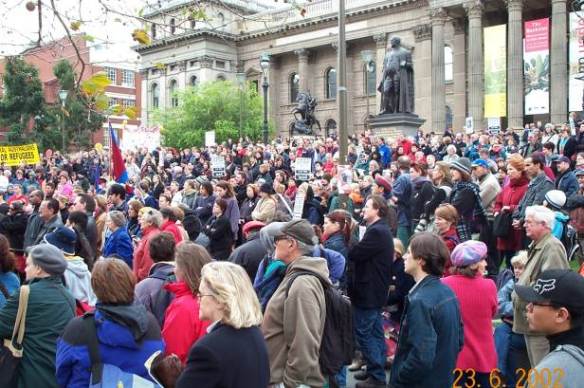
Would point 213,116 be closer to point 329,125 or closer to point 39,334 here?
point 329,125

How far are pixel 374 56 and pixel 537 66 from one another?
54.7ft

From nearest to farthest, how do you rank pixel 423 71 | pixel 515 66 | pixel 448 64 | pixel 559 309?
pixel 559 309 < pixel 515 66 < pixel 423 71 < pixel 448 64

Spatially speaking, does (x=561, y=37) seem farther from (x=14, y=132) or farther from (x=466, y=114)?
(x=14, y=132)

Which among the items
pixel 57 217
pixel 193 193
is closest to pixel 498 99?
pixel 193 193

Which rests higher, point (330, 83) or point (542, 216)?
point (330, 83)

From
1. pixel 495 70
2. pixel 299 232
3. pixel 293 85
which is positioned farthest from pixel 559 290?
pixel 293 85

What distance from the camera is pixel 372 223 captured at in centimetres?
688

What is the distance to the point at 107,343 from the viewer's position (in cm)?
374

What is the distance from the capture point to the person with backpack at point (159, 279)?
5137 millimetres

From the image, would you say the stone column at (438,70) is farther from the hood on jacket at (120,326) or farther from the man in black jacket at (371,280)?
the hood on jacket at (120,326)

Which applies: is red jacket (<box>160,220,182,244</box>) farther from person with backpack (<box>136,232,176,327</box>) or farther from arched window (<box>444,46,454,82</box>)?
arched window (<box>444,46,454,82</box>)

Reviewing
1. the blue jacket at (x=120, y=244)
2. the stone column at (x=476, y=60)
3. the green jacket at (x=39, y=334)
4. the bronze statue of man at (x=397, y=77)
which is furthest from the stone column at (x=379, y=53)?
the green jacket at (x=39, y=334)

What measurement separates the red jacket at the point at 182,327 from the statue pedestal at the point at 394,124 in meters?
20.6

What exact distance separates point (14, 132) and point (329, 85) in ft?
88.7
